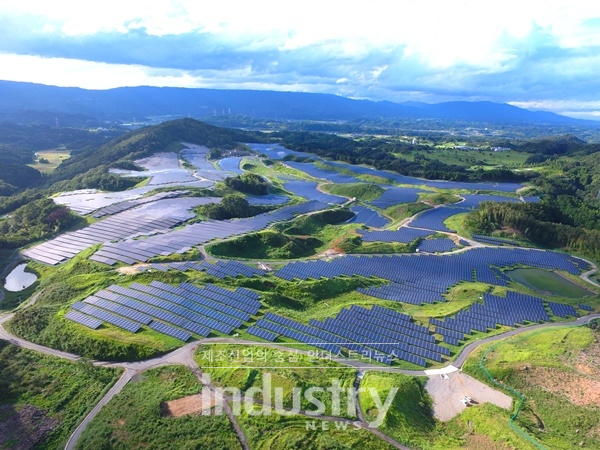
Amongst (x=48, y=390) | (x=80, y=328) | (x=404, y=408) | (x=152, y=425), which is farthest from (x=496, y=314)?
(x=48, y=390)

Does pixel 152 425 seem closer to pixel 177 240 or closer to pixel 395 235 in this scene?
pixel 177 240

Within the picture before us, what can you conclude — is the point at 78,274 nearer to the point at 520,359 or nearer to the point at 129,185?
the point at 520,359

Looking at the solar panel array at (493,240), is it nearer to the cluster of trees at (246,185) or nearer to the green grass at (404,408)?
the green grass at (404,408)

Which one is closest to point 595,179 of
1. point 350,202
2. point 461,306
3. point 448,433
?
point 350,202

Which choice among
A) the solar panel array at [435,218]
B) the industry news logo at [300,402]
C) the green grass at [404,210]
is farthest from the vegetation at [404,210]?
the industry news logo at [300,402]

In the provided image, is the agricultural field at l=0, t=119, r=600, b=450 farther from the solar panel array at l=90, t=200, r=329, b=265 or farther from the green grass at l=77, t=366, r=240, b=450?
the solar panel array at l=90, t=200, r=329, b=265
